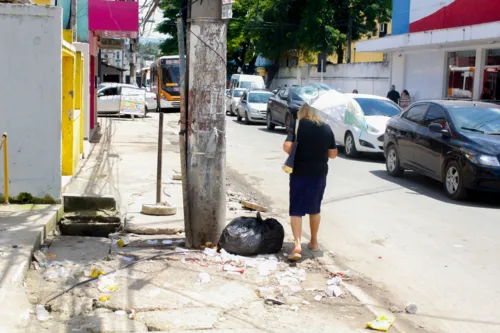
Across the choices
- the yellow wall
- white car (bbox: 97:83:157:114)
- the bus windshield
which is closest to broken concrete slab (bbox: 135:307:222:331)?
the yellow wall

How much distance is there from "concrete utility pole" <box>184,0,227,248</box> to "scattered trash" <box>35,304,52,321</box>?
2.17 metres

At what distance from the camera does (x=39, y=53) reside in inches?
317

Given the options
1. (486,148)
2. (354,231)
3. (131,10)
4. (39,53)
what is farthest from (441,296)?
(131,10)

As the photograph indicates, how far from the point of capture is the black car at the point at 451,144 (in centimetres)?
962

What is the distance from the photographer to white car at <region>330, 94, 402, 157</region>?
575 inches

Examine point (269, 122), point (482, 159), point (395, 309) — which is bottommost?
point (395, 309)

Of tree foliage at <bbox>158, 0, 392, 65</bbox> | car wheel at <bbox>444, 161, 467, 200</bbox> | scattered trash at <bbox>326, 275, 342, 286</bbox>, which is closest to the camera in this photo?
scattered trash at <bbox>326, 275, 342, 286</bbox>

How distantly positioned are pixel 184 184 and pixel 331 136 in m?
1.69

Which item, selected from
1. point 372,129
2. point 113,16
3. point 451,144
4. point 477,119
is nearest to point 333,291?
point 451,144

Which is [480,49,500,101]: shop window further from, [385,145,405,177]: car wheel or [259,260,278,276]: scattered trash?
[259,260,278,276]: scattered trash

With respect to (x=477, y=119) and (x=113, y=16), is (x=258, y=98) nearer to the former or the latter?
(x=113, y=16)

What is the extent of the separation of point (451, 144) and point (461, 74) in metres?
16.1

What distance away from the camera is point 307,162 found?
6.75 m

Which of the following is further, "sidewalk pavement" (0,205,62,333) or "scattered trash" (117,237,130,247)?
"scattered trash" (117,237,130,247)
